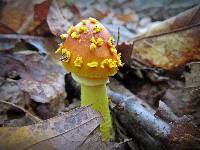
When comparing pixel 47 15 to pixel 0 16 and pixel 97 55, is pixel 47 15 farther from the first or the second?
pixel 97 55

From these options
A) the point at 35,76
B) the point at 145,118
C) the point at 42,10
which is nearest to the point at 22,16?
the point at 42,10

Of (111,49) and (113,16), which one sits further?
(113,16)

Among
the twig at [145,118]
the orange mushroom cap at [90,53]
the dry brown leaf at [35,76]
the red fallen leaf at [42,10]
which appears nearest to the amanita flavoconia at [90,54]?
the orange mushroom cap at [90,53]

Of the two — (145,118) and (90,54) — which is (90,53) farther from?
(145,118)

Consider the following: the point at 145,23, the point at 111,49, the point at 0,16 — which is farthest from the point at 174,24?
the point at 145,23

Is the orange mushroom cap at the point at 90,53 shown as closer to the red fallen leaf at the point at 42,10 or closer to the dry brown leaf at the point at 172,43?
the dry brown leaf at the point at 172,43

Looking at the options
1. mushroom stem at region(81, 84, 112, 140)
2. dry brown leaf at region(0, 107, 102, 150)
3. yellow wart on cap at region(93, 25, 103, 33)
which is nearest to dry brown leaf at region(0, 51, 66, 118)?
mushroom stem at region(81, 84, 112, 140)
